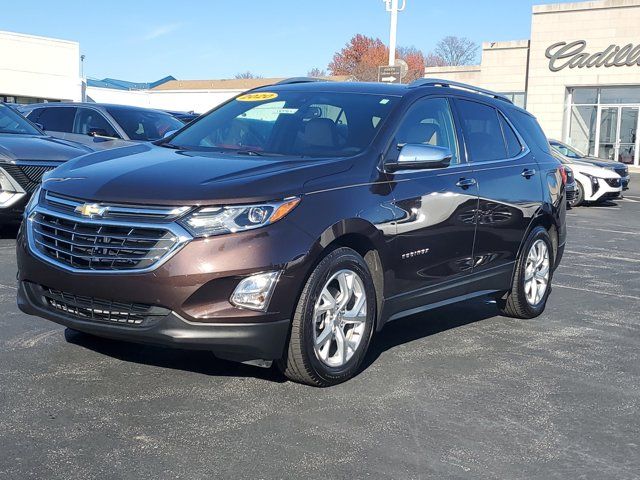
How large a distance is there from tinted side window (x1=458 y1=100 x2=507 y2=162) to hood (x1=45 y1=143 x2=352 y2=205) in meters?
1.64

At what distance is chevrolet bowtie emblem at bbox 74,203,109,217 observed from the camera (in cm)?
418

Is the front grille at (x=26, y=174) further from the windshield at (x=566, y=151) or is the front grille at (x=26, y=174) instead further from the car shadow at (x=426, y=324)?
the windshield at (x=566, y=151)

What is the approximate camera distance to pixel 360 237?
470 centimetres

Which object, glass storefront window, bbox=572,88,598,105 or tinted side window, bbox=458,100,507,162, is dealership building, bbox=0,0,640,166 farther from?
tinted side window, bbox=458,100,507,162

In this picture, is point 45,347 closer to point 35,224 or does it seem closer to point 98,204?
point 35,224

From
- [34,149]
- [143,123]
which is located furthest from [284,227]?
[143,123]

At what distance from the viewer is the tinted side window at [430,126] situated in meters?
5.36

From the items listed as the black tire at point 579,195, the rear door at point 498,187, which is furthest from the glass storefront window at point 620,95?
the rear door at point 498,187

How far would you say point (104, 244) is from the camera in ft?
13.6

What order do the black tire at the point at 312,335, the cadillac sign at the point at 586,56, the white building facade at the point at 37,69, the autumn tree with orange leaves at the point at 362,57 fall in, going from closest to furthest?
the black tire at the point at 312,335 → the cadillac sign at the point at 586,56 → the white building facade at the point at 37,69 → the autumn tree with orange leaves at the point at 362,57

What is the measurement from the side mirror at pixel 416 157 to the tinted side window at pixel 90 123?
313 inches

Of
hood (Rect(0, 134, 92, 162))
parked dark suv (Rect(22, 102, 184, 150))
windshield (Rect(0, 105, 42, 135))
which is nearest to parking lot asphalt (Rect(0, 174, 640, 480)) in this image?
hood (Rect(0, 134, 92, 162))

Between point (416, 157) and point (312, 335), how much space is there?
4.48 ft

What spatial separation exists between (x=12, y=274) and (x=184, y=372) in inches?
134
